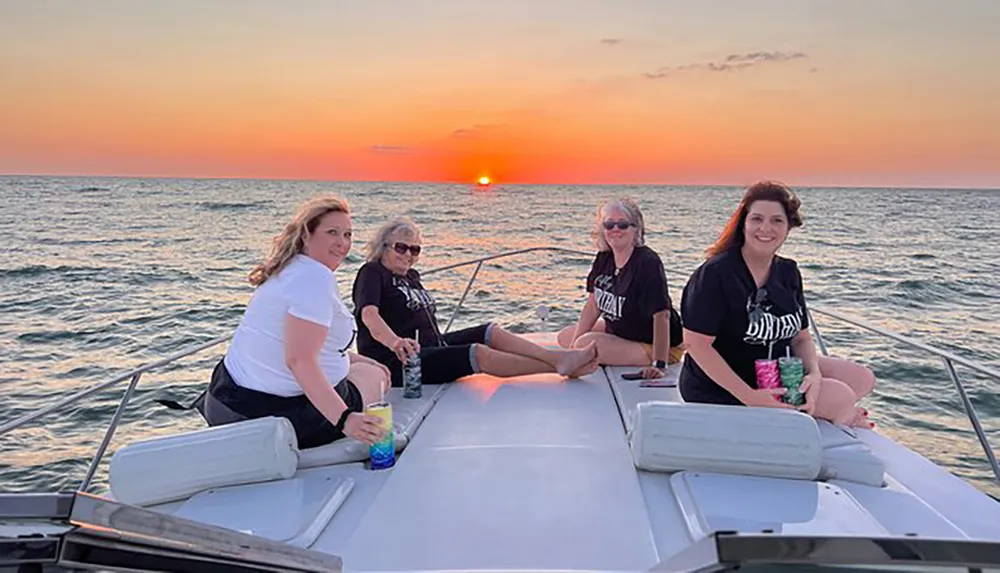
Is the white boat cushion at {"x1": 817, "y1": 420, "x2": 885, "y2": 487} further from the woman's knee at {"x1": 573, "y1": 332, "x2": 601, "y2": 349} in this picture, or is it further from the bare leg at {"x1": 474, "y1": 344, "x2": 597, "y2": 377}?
the woman's knee at {"x1": 573, "y1": 332, "x2": 601, "y2": 349}

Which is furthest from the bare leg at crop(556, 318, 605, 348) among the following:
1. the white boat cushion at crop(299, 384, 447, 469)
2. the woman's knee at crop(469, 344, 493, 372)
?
the white boat cushion at crop(299, 384, 447, 469)

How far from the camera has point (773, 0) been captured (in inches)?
300

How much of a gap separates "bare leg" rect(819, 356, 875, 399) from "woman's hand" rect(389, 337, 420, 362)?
6.53 feet

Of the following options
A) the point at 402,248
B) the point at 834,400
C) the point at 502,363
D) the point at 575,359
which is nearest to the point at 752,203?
the point at 834,400

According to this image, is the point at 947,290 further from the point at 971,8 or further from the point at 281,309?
the point at 281,309

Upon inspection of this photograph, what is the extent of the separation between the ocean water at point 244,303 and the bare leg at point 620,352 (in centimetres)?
67

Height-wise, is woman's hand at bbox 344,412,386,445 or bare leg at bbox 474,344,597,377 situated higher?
woman's hand at bbox 344,412,386,445

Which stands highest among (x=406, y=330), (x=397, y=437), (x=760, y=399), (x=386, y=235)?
(x=386, y=235)

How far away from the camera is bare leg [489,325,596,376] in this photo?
12.0 ft

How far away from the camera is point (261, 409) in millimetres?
2484

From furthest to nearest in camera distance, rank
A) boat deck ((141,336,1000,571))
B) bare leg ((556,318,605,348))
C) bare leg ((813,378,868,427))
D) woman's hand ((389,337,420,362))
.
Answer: bare leg ((556,318,605,348)) → woman's hand ((389,337,420,362)) → bare leg ((813,378,868,427)) → boat deck ((141,336,1000,571))

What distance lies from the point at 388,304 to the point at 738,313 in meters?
1.98

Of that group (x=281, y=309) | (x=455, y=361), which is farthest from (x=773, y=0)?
(x=281, y=309)

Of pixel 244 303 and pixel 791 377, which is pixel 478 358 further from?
pixel 244 303
